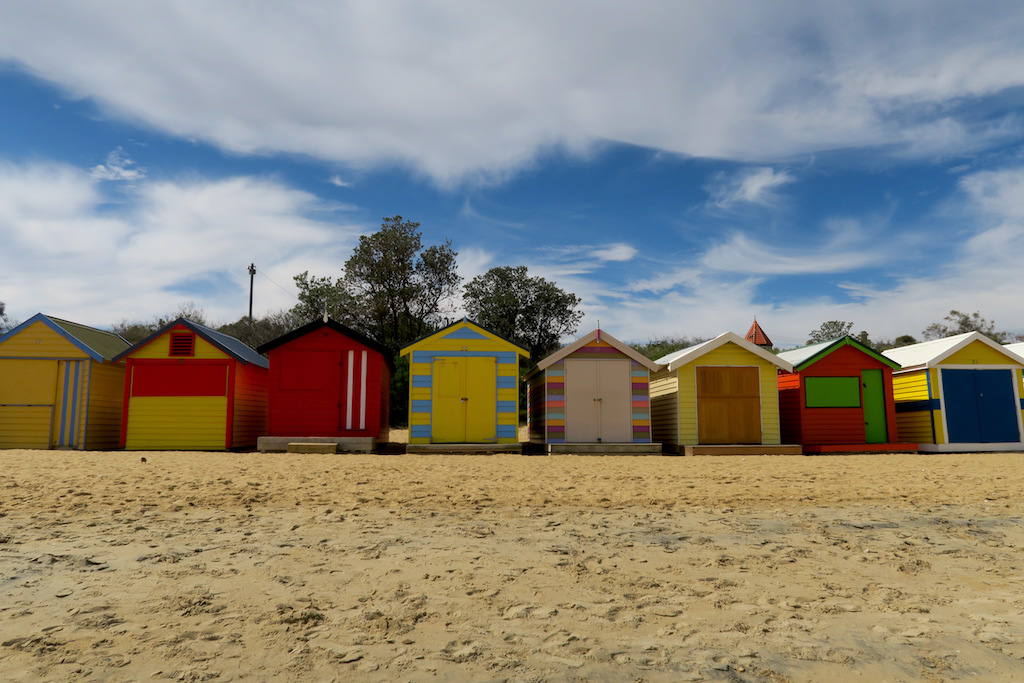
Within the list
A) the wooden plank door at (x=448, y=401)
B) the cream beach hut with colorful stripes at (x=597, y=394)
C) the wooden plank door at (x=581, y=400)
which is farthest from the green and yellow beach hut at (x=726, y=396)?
the wooden plank door at (x=448, y=401)

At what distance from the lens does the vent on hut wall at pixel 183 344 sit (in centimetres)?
1689

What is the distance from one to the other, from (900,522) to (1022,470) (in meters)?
7.29

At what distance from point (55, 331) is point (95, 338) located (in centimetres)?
126

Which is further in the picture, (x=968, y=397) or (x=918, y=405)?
(x=918, y=405)

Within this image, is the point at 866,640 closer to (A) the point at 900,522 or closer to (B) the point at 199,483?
(A) the point at 900,522

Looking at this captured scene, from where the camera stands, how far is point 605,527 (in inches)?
268

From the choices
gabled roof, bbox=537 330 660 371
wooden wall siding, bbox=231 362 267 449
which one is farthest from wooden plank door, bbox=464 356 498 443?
wooden wall siding, bbox=231 362 267 449

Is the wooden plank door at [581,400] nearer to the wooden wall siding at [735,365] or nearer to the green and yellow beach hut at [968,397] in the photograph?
the wooden wall siding at [735,365]

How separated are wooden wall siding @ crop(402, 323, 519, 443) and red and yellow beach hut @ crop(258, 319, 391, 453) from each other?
3.92ft

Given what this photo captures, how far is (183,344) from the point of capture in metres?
16.9

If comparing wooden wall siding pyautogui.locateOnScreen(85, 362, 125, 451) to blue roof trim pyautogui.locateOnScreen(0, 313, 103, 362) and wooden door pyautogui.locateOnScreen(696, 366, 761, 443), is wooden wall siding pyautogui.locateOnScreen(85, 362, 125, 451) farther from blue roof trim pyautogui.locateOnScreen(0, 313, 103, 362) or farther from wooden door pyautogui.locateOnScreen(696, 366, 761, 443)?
wooden door pyautogui.locateOnScreen(696, 366, 761, 443)

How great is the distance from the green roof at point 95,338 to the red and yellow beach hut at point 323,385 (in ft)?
16.4

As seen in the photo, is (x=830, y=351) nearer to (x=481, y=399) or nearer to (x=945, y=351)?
(x=945, y=351)

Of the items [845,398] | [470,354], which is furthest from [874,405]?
[470,354]
